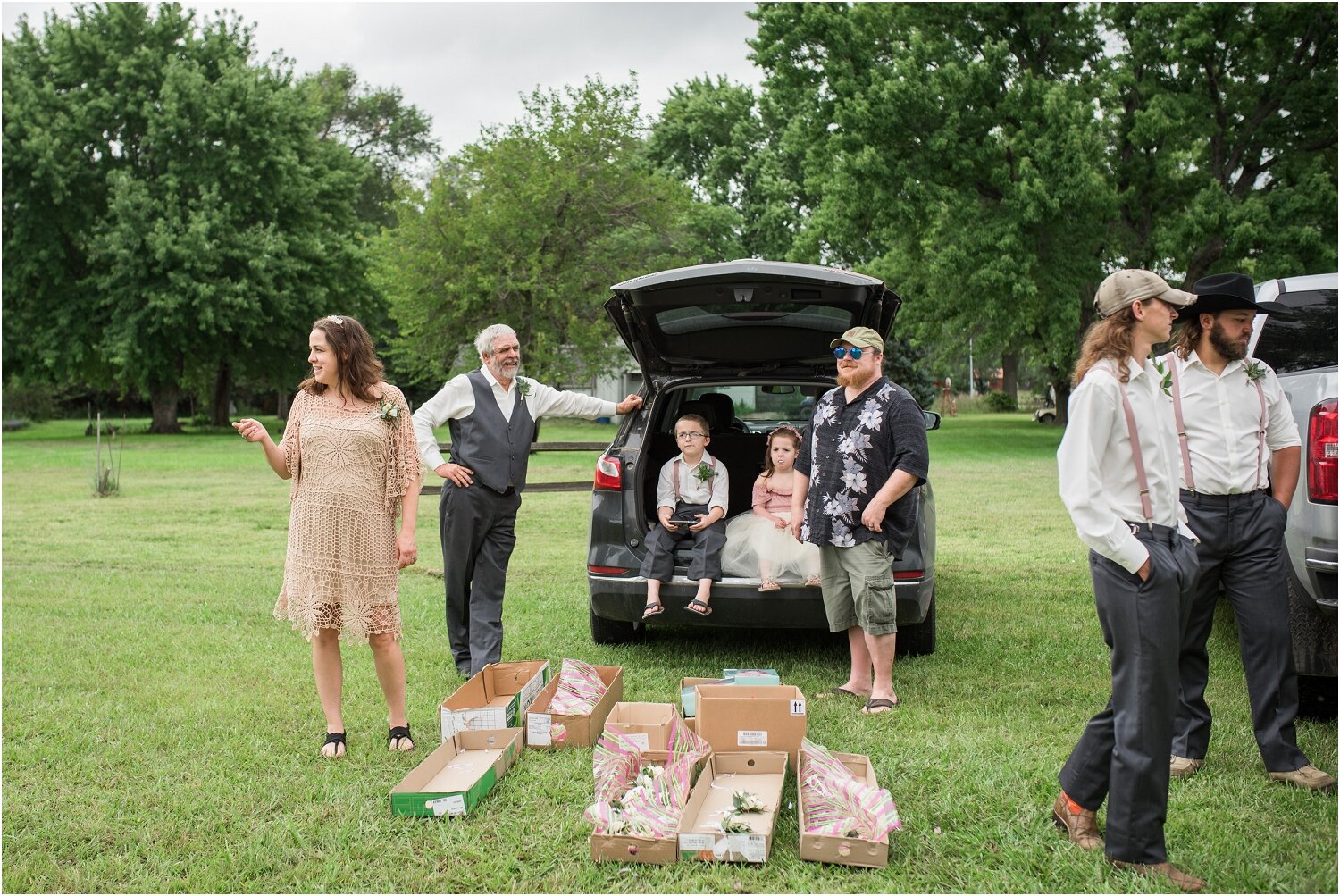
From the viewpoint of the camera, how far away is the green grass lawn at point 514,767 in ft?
10.8

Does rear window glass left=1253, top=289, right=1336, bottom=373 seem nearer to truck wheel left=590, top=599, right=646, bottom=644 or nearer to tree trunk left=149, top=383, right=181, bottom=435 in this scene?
truck wheel left=590, top=599, right=646, bottom=644

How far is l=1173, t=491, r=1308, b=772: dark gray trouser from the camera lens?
12.5ft

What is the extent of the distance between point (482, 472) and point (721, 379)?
1495 millimetres

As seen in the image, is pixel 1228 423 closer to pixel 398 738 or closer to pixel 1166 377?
pixel 1166 377

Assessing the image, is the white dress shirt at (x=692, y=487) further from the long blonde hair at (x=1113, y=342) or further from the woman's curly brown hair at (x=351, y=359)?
the long blonde hair at (x=1113, y=342)

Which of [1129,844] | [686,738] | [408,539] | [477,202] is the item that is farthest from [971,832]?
[477,202]

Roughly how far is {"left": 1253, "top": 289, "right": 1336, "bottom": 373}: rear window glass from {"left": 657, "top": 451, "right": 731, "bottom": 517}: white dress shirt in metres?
2.76

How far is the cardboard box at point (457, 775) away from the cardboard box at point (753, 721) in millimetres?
794

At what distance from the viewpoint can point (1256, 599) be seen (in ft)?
12.6

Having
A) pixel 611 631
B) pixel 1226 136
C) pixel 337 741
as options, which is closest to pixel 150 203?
pixel 1226 136

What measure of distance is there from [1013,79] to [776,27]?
5296 millimetres

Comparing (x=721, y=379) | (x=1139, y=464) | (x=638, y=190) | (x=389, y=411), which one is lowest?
(x=1139, y=464)

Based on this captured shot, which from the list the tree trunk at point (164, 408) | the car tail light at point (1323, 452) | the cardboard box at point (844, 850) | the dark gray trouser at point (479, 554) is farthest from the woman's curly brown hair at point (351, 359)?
the tree trunk at point (164, 408)

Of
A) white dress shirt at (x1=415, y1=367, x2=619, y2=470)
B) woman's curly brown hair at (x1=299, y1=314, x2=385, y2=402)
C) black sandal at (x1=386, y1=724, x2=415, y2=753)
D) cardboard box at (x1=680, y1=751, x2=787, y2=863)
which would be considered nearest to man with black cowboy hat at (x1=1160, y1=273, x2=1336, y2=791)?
cardboard box at (x1=680, y1=751, x2=787, y2=863)
